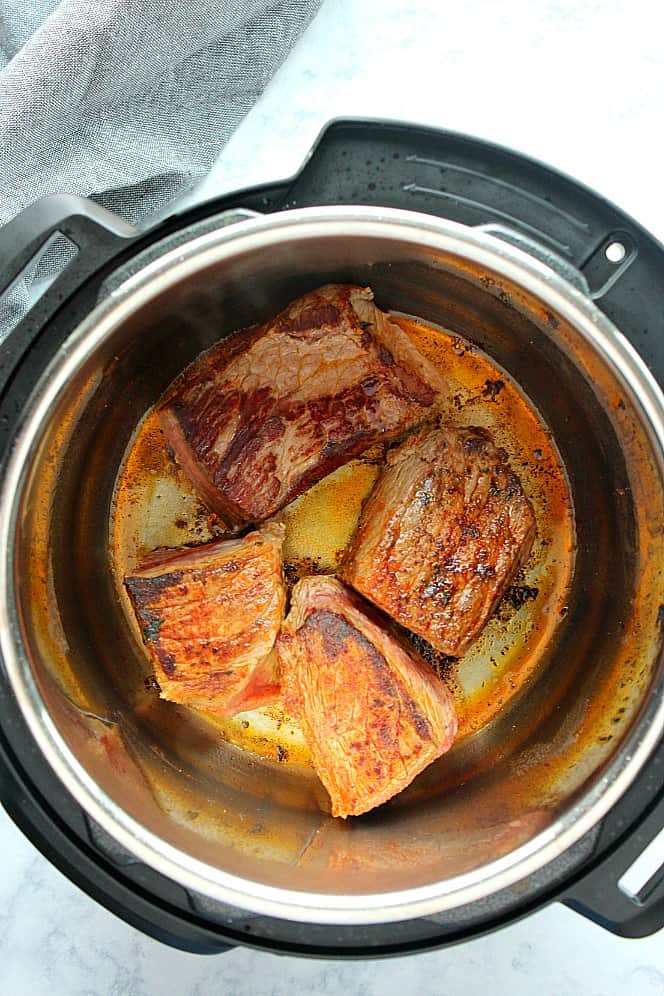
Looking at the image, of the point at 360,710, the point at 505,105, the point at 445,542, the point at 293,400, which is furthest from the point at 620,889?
the point at 505,105

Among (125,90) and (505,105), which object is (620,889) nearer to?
(505,105)

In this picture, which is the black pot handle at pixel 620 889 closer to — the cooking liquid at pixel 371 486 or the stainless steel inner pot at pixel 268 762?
the stainless steel inner pot at pixel 268 762

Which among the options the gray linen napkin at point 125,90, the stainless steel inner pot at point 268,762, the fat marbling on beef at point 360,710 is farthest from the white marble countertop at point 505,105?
the fat marbling on beef at point 360,710

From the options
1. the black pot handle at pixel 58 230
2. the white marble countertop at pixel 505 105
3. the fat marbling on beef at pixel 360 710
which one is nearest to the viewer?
the black pot handle at pixel 58 230

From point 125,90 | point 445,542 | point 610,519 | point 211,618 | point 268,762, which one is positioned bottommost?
point 268,762

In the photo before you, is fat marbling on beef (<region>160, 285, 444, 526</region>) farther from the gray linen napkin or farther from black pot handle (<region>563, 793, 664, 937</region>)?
black pot handle (<region>563, 793, 664, 937</region>)

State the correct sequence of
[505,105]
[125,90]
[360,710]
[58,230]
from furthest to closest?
1. [505,105]
2. [125,90]
3. [360,710]
4. [58,230]

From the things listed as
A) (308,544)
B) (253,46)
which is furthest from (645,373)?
(253,46)

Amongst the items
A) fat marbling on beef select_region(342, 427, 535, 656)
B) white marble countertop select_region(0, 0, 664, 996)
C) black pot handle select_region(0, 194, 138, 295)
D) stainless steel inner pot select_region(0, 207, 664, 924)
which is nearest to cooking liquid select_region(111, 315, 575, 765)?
stainless steel inner pot select_region(0, 207, 664, 924)
